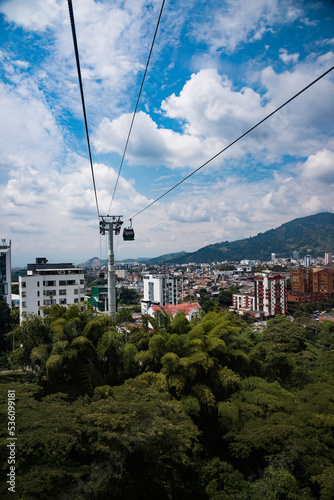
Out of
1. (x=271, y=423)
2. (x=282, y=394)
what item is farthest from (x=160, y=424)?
(x=282, y=394)

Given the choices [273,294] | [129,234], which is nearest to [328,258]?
[129,234]

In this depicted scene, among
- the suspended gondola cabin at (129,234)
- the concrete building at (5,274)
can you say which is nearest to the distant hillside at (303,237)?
the suspended gondola cabin at (129,234)

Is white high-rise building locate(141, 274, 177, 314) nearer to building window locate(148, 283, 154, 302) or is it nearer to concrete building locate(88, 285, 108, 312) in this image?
building window locate(148, 283, 154, 302)

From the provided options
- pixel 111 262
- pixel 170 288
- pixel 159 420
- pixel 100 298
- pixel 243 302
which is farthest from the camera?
pixel 170 288

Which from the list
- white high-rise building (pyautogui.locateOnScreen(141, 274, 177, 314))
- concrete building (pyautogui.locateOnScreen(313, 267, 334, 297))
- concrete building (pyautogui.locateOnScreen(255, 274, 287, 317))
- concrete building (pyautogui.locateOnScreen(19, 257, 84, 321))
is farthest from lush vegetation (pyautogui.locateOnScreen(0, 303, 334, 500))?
white high-rise building (pyautogui.locateOnScreen(141, 274, 177, 314))

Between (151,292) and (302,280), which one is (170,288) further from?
(302,280)
